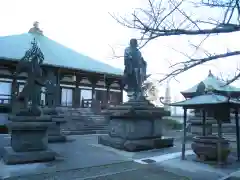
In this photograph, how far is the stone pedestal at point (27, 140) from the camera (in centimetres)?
623

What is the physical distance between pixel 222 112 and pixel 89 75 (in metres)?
17.2

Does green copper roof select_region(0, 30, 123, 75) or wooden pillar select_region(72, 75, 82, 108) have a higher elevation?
green copper roof select_region(0, 30, 123, 75)

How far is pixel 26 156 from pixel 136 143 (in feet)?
12.2

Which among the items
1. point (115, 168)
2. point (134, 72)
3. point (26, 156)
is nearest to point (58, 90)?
point (134, 72)

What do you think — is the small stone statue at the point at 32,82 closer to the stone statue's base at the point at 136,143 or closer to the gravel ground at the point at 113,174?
the gravel ground at the point at 113,174

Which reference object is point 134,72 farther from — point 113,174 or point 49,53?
point 49,53

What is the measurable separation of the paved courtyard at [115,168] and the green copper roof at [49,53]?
13678 mm

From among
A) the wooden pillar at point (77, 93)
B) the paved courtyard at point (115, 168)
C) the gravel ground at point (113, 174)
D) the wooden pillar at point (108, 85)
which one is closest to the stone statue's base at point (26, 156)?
the paved courtyard at point (115, 168)

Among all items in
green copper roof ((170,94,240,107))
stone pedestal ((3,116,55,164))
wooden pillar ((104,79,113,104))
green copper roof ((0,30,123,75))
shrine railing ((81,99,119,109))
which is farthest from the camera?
wooden pillar ((104,79,113,104))

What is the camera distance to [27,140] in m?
6.44

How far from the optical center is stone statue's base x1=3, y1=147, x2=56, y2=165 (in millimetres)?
6133

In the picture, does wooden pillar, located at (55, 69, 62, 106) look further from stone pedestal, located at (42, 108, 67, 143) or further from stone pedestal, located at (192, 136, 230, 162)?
stone pedestal, located at (192, 136, 230, 162)

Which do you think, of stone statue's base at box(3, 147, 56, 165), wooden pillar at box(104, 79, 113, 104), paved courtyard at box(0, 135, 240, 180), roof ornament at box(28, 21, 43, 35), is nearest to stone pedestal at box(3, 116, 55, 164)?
stone statue's base at box(3, 147, 56, 165)

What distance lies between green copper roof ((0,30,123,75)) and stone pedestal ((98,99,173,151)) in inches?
483
